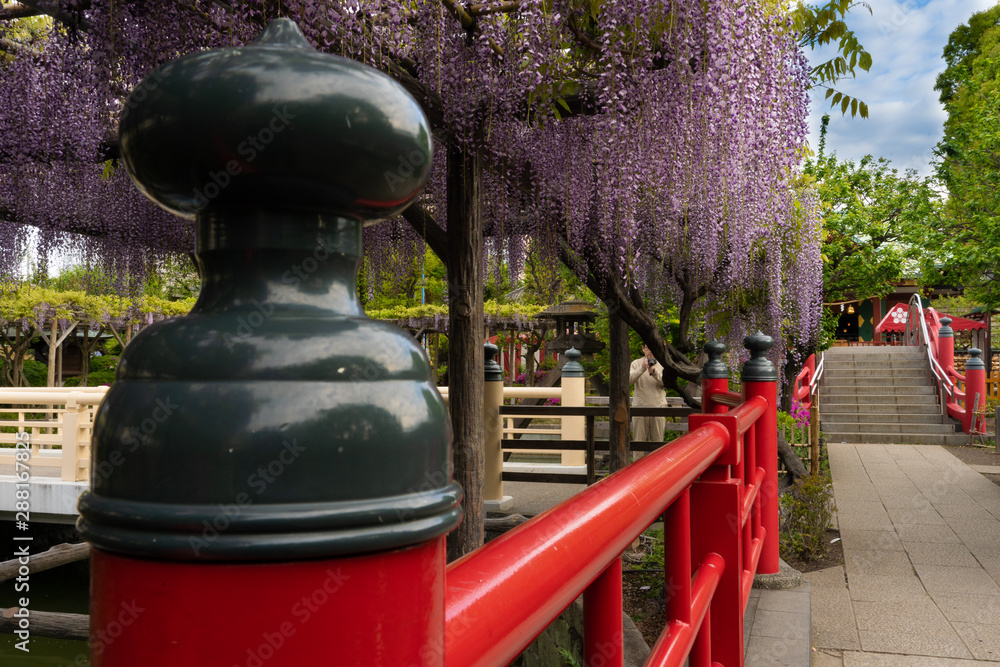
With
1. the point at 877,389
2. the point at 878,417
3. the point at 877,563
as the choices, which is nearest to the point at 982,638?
the point at 877,563

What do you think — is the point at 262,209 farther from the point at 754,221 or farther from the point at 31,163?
the point at 31,163

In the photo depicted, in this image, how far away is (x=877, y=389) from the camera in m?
15.0

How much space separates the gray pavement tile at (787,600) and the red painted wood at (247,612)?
400cm

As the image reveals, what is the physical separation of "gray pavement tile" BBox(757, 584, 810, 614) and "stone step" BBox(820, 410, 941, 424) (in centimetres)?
1018

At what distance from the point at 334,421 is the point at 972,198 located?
16.1m

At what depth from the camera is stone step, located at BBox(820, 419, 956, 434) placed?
1287 cm

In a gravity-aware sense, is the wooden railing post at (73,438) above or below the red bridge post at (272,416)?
below

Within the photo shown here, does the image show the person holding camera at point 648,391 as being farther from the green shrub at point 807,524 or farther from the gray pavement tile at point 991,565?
the gray pavement tile at point 991,565

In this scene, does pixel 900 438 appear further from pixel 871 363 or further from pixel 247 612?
pixel 247 612

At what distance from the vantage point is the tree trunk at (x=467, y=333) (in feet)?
12.9

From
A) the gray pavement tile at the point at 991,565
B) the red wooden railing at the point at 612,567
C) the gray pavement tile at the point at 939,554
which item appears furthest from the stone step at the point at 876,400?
the red wooden railing at the point at 612,567

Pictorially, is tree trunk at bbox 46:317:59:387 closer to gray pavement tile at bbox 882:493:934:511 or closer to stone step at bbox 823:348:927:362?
gray pavement tile at bbox 882:493:934:511

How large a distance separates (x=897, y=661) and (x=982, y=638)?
663 mm

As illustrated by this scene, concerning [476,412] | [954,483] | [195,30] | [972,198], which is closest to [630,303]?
[476,412]
